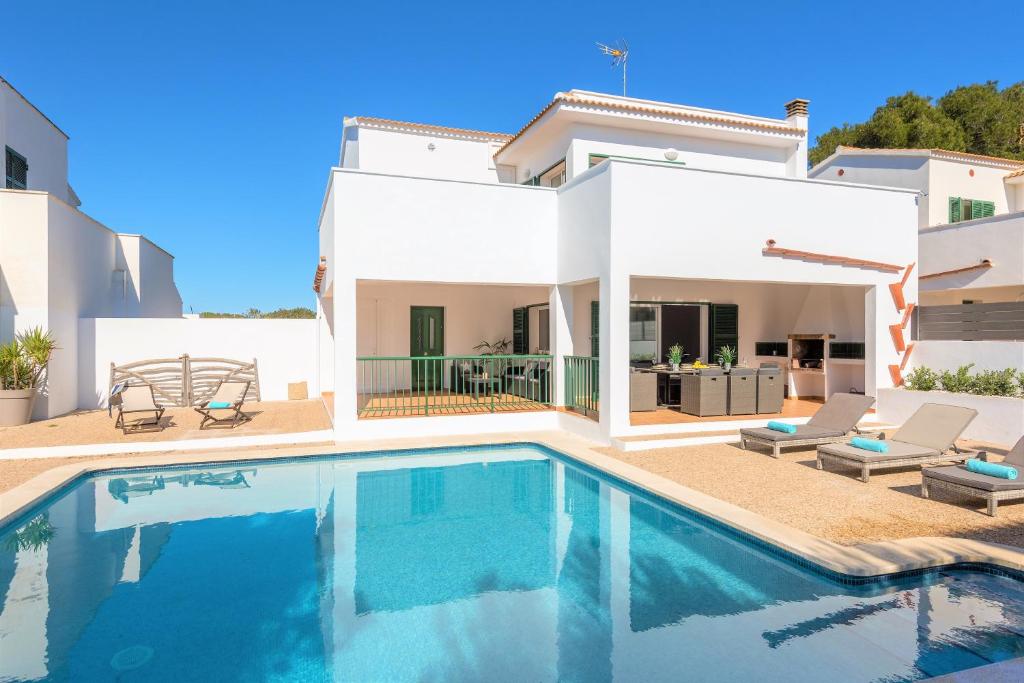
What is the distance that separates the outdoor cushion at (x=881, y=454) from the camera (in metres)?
8.34

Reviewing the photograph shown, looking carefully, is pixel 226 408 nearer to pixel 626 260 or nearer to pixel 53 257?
pixel 53 257

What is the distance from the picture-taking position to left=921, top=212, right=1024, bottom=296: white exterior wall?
14719 mm

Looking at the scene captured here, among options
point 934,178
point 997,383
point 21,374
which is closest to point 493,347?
point 21,374

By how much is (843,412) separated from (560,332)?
18.9ft

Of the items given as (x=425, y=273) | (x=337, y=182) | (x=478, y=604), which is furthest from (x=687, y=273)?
(x=478, y=604)

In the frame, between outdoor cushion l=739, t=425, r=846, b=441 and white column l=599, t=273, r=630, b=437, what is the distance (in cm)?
232

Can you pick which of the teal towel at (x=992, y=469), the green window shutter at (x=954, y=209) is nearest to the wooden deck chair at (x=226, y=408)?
the teal towel at (x=992, y=469)

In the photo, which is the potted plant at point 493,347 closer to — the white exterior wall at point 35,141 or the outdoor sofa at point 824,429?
the outdoor sofa at point 824,429

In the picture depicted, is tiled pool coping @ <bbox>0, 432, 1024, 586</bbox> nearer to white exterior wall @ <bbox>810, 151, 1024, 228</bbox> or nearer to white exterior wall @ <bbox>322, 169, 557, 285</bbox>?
white exterior wall @ <bbox>322, 169, 557, 285</bbox>

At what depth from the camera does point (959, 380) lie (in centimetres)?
1148

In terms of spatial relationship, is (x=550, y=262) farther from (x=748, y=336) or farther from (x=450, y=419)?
(x=748, y=336)

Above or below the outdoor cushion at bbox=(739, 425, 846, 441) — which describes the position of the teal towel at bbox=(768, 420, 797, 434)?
above

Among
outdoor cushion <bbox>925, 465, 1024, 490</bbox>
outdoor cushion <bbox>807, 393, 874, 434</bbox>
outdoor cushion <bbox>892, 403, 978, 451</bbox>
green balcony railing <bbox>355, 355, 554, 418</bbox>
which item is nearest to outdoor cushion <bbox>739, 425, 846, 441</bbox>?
outdoor cushion <bbox>807, 393, 874, 434</bbox>

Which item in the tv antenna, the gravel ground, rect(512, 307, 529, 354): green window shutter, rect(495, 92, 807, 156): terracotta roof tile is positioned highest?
the tv antenna
